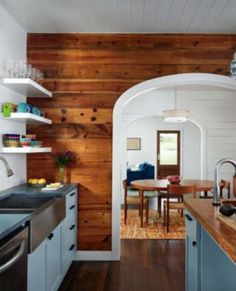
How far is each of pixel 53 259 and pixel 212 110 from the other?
552 cm

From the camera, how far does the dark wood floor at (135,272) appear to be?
3.02m

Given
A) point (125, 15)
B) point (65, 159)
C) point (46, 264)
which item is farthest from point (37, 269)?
point (125, 15)

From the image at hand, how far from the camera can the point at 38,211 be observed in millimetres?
2213

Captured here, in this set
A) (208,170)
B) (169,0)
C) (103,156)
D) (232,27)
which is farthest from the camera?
(208,170)

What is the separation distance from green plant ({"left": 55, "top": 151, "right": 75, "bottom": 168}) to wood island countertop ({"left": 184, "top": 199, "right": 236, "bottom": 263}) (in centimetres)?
173

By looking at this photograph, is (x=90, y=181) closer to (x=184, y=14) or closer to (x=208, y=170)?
(x=184, y=14)

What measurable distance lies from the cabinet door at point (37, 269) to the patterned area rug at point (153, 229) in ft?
8.06

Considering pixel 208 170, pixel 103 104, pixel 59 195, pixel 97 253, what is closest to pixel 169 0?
pixel 103 104

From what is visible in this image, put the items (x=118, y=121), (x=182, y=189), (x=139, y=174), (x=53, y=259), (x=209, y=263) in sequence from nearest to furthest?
(x=209, y=263), (x=53, y=259), (x=118, y=121), (x=182, y=189), (x=139, y=174)

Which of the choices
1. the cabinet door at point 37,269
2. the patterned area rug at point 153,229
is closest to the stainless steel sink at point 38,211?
the cabinet door at point 37,269

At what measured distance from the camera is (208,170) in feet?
22.4

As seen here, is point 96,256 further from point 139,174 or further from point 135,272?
point 139,174

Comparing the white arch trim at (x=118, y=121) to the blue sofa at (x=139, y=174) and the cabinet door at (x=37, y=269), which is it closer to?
the cabinet door at (x=37, y=269)

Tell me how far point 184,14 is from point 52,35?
1.67m
